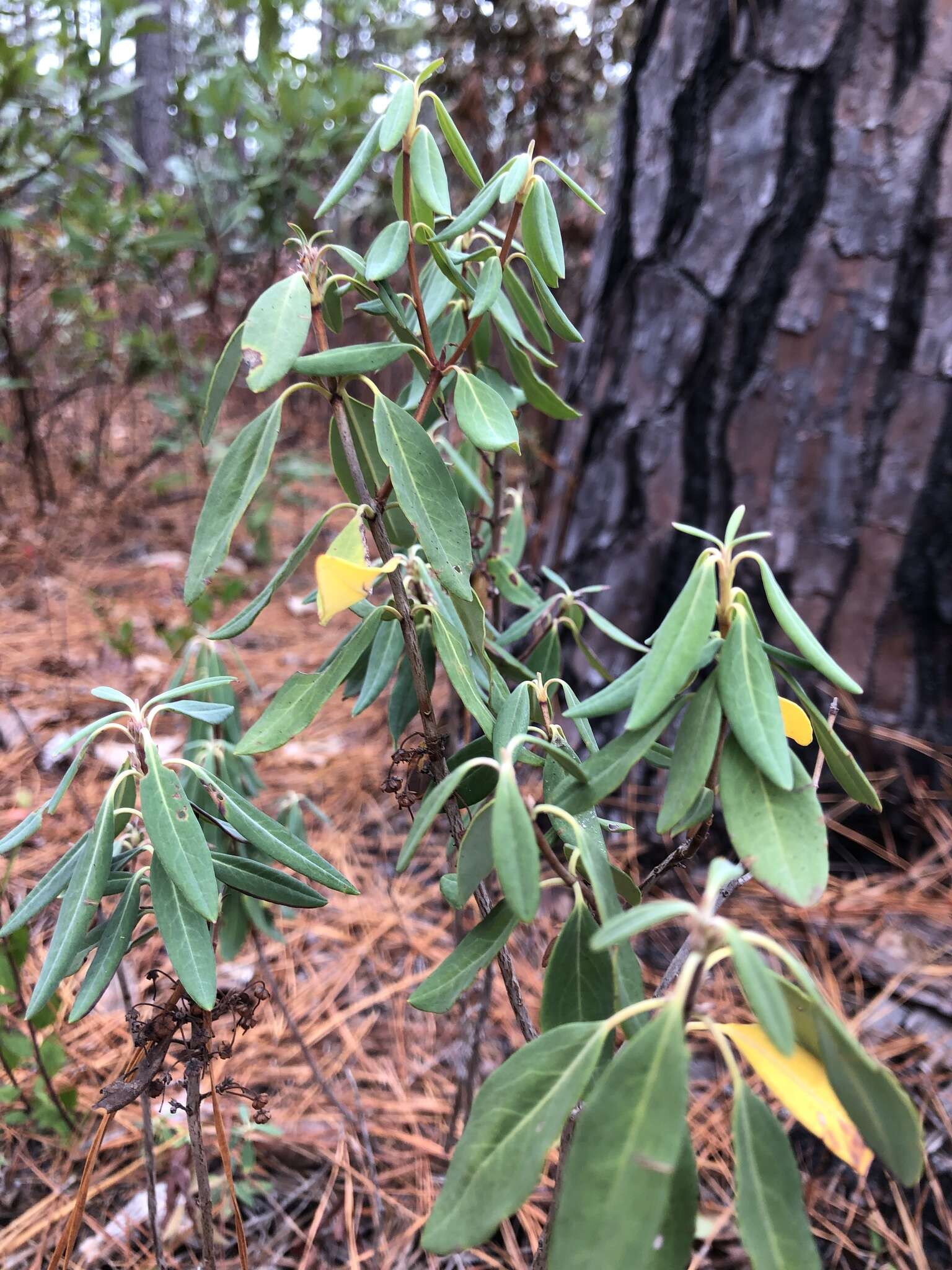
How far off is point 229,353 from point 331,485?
3.49 m

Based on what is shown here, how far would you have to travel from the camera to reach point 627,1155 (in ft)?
1.46

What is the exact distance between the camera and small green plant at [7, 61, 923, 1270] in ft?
1.52

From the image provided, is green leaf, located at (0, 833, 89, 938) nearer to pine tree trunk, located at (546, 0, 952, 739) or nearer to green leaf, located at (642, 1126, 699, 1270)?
green leaf, located at (642, 1126, 699, 1270)

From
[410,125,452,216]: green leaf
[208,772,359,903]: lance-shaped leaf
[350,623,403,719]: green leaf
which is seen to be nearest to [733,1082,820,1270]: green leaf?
[208,772,359,903]: lance-shaped leaf

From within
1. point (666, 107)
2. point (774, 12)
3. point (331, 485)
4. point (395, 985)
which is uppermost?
→ point (774, 12)

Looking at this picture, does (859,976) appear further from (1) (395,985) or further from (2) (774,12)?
(2) (774,12)

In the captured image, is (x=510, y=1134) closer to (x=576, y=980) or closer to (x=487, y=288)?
(x=576, y=980)

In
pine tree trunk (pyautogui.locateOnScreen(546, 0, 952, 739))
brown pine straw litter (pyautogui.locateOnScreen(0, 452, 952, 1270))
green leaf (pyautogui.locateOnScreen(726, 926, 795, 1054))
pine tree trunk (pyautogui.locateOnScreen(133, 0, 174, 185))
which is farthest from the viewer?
pine tree trunk (pyautogui.locateOnScreen(133, 0, 174, 185))

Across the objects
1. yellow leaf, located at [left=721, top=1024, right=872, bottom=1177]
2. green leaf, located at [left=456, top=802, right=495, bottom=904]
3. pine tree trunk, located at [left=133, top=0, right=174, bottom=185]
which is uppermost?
pine tree trunk, located at [left=133, top=0, right=174, bottom=185]

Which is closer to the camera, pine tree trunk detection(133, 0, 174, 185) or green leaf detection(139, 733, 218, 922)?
green leaf detection(139, 733, 218, 922)

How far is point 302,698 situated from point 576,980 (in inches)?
13.1

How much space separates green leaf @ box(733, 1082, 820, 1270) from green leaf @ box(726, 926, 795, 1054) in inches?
2.7

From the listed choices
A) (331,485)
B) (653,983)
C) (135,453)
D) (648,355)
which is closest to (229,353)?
(648,355)

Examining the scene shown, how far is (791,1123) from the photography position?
1.25m
